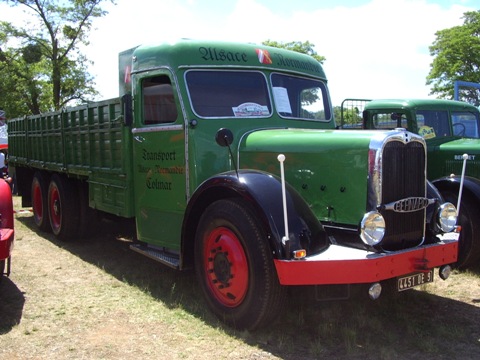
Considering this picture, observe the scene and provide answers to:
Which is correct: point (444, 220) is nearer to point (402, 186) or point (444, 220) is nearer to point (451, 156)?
point (402, 186)

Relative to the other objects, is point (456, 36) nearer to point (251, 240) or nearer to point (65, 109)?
point (65, 109)

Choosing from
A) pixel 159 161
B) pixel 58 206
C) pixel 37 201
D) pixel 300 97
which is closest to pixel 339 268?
pixel 159 161

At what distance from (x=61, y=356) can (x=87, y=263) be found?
2617mm

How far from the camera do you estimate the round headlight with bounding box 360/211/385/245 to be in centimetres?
333

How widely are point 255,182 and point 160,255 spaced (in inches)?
60.1

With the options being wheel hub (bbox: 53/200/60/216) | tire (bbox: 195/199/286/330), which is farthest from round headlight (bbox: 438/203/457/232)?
wheel hub (bbox: 53/200/60/216)

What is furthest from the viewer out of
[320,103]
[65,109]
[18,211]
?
[18,211]

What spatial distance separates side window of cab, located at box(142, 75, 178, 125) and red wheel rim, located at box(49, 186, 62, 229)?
3065mm

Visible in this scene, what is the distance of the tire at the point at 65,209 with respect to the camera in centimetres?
694

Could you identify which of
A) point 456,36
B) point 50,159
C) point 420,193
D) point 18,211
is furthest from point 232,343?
point 456,36

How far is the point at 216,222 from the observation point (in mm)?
3902

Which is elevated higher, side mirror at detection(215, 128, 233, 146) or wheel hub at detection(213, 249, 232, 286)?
side mirror at detection(215, 128, 233, 146)

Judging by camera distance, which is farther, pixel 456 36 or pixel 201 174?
pixel 456 36

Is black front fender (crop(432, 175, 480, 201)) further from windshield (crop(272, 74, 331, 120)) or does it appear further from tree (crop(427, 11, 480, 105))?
tree (crop(427, 11, 480, 105))
